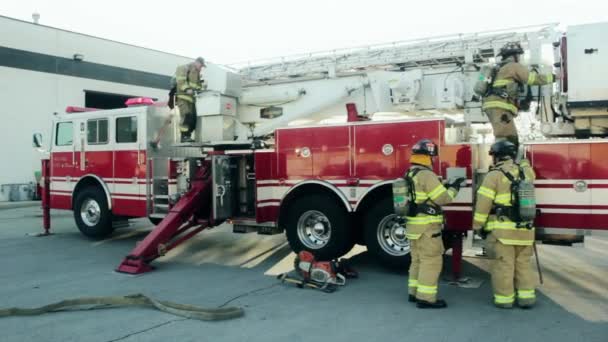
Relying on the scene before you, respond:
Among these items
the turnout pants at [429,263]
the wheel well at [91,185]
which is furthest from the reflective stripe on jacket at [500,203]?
the wheel well at [91,185]

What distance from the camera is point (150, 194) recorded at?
33.2 ft

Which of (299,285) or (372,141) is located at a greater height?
(372,141)

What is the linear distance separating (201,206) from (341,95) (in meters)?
2.84

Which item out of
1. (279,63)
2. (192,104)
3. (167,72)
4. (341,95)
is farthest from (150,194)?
(167,72)

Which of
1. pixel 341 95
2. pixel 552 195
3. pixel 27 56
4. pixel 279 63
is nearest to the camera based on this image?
pixel 552 195

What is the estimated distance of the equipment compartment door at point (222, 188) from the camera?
866 cm

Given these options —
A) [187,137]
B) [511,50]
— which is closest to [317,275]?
[511,50]

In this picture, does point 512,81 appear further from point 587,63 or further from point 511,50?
point 587,63

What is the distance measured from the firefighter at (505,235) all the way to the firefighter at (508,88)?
0.88 m

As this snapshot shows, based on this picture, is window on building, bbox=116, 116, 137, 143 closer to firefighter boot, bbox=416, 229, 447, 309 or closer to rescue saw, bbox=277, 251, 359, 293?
rescue saw, bbox=277, 251, 359, 293

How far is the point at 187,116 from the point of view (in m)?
9.66

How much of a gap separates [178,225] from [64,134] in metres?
4.45

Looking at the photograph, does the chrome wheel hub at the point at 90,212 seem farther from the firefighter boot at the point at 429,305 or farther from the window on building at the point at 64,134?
the firefighter boot at the point at 429,305

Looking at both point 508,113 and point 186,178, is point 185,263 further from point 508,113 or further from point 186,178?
point 508,113
